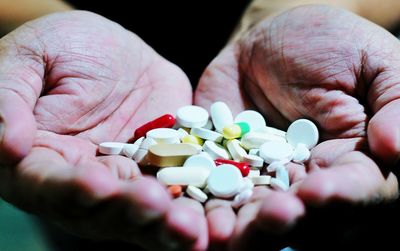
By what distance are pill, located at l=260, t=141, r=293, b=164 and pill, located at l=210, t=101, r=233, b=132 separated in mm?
125

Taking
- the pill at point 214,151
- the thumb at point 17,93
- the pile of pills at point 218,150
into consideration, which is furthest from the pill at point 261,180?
the thumb at point 17,93

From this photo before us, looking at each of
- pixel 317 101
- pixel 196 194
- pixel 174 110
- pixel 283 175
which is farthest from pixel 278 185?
pixel 174 110

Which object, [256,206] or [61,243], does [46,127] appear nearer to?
[61,243]

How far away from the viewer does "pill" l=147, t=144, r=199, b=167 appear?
94cm

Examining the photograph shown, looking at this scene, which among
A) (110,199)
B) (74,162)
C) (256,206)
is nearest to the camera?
(110,199)

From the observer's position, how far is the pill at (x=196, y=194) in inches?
34.7

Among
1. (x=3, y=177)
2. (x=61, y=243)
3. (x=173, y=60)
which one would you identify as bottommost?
(x=61, y=243)

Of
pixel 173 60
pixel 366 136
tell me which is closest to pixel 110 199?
pixel 366 136

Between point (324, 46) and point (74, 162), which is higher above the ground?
point (324, 46)

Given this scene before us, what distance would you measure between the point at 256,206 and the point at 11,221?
0.65 m

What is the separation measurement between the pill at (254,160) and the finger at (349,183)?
0.54ft

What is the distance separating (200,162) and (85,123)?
284 mm

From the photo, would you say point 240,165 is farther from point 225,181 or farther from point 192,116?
point 192,116

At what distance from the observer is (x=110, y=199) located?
2.24 ft
